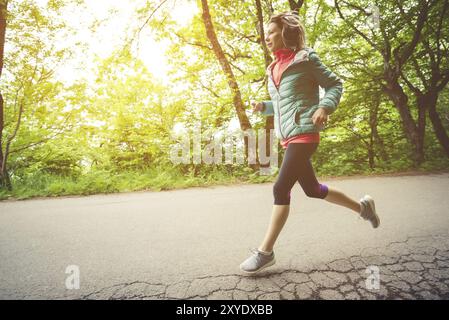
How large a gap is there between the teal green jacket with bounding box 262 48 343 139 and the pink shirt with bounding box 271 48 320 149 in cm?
3

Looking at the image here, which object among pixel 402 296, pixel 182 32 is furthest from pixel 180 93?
pixel 402 296

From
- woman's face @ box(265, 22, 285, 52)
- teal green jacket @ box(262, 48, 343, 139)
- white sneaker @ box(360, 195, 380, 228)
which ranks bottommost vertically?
white sneaker @ box(360, 195, 380, 228)

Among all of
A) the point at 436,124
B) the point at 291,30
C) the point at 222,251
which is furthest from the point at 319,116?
the point at 436,124

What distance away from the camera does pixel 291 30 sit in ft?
7.11

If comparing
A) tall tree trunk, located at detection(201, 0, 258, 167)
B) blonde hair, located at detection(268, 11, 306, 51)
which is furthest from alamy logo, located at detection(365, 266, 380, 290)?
tall tree trunk, located at detection(201, 0, 258, 167)

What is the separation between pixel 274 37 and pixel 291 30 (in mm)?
139

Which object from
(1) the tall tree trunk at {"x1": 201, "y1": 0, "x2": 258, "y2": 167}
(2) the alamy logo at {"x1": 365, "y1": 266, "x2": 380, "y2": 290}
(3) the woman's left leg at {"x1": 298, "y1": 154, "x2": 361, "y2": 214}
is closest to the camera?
(2) the alamy logo at {"x1": 365, "y1": 266, "x2": 380, "y2": 290}

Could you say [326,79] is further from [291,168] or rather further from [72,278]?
[72,278]

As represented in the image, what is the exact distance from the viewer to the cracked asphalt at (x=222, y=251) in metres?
1.95

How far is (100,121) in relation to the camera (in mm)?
8680

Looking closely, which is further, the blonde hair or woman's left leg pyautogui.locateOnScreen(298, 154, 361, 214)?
woman's left leg pyautogui.locateOnScreen(298, 154, 361, 214)

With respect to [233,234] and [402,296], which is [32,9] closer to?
[233,234]

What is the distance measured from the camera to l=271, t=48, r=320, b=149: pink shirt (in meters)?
2.20

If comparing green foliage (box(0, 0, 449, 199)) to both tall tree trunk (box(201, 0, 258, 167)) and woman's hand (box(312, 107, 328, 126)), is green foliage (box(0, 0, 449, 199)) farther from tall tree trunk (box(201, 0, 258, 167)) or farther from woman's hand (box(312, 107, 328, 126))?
woman's hand (box(312, 107, 328, 126))
